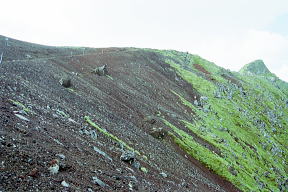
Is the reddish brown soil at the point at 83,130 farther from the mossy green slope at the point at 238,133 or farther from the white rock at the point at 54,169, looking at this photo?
the mossy green slope at the point at 238,133

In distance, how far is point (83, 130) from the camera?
22.5m

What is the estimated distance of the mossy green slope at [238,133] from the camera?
137 ft

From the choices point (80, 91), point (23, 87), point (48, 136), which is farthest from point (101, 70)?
point (48, 136)

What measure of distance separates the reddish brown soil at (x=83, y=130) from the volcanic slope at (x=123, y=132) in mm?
77

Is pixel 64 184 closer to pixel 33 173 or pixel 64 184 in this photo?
pixel 64 184

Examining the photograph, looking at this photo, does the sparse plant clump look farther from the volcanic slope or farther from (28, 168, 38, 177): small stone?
(28, 168, 38, 177): small stone

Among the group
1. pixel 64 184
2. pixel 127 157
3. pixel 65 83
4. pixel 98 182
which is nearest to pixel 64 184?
pixel 64 184

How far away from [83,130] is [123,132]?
25.3ft

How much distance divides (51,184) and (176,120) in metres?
36.9

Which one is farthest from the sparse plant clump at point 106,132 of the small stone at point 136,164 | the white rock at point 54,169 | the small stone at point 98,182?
the white rock at point 54,169

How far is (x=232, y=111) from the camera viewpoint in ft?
249

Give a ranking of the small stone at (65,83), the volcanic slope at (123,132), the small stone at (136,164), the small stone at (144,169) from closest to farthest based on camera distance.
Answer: the volcanic slope at (123,132)
the small stone at (136,164)
the small stone at (144,169)
the small stone at (65,83)

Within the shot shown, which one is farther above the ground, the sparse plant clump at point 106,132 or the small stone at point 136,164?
the sparse plant clump at point 106,132

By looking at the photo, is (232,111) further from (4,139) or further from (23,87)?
(4,139)
